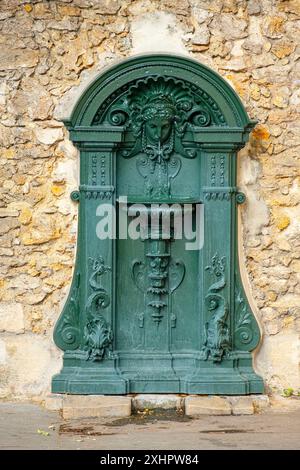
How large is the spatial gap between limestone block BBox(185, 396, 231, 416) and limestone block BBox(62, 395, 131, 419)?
1.37 ft

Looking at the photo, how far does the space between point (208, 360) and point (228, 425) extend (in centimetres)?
60

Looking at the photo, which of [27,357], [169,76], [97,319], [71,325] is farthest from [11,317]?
[169,76]

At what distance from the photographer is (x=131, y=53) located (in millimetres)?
9109

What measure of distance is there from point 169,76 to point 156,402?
226 centimetres

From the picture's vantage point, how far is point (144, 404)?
29.9 ft

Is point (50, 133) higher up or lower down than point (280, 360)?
higher up

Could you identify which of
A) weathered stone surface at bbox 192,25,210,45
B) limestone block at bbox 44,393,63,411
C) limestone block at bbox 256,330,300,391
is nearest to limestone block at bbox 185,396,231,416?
limestone block at bbox 256,330,300,391

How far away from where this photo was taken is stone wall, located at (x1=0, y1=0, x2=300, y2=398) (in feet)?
29.8

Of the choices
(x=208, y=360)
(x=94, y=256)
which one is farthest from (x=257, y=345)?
(x=94, y=256)

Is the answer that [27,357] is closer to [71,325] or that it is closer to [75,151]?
[71,325]

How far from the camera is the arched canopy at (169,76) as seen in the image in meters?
9.01

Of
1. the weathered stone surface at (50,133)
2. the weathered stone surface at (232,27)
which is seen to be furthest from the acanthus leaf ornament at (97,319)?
the weathered stone surface at (232,27)

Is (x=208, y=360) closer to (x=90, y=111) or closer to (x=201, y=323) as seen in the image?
(x=201, y=323)

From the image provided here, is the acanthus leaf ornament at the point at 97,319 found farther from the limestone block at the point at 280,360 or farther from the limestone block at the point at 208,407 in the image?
the limestone block at the point at 280,360
